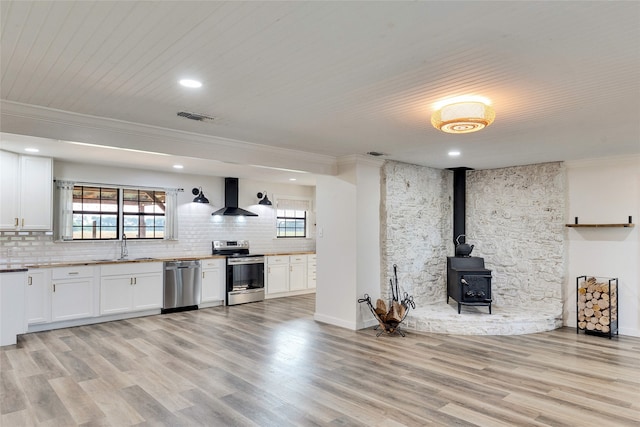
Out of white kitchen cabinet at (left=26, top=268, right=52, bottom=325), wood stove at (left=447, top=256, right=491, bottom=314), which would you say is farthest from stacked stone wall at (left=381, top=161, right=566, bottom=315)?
white kitchen cabinet at (left=26, top=268, right=52, bottom=325)

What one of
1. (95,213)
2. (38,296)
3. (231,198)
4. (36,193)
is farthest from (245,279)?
(36,193)

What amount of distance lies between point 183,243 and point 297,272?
245cm

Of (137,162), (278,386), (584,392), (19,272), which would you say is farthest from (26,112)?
(584,392)

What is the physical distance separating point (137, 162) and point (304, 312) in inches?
142

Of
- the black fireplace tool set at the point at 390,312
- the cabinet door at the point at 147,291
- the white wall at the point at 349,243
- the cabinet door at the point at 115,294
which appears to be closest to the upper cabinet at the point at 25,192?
the cabinet door at the point at 115,294

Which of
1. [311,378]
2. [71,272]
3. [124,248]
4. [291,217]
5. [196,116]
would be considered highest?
[196,116]

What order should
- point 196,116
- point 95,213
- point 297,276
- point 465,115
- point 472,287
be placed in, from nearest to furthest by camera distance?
1. point 465,115
2. point 196,116
3. point 472,287
4. point 95,213
5. point 297,276

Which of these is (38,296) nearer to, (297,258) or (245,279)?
(245,279)

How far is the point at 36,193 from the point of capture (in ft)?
18.6

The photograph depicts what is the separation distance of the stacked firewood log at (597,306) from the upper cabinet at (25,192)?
7556 millimetres

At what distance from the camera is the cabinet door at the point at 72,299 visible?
5.54m

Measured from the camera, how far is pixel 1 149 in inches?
208

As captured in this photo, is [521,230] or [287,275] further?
[287,275]

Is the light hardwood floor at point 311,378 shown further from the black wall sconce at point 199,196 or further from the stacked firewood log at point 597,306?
the black wall sconce at point 199,196
